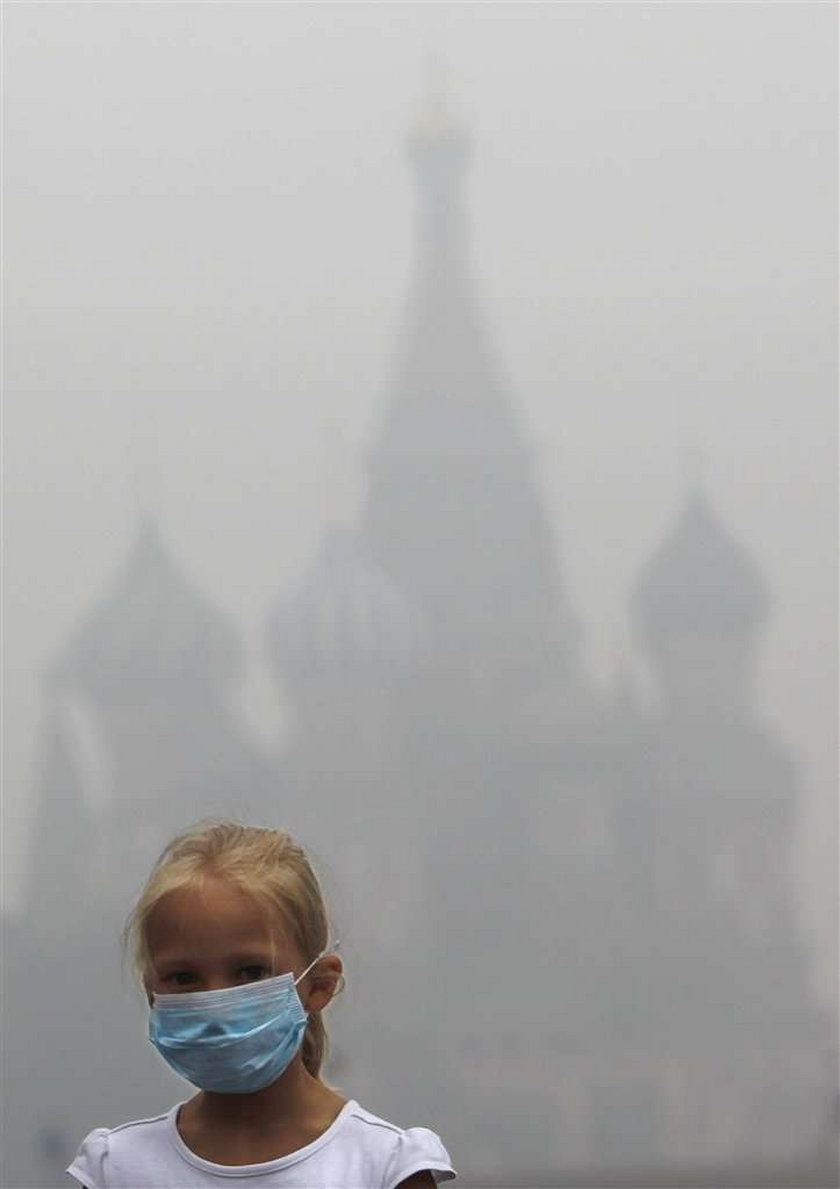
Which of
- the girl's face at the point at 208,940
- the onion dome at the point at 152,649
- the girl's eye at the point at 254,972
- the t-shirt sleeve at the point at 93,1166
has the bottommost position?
the t-shirt sleeve at the point at 93,1166

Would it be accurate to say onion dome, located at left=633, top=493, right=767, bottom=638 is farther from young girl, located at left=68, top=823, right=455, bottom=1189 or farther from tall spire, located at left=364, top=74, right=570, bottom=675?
young girl, located at left=68, top=823, right=455, bottom=1189

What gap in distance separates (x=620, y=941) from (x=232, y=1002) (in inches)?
60.6

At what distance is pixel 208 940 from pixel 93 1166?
0.88 ft

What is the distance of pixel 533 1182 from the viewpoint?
10.6 ft

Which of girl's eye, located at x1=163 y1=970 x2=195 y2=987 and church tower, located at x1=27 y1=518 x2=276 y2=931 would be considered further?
church tower, located at x1=27 y1=518 x2=276 y2=931

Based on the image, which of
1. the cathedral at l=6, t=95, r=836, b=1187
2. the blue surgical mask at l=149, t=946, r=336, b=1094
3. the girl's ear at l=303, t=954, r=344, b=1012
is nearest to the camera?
the blue surgical mask at l=149, t=946, r=336, b=1094

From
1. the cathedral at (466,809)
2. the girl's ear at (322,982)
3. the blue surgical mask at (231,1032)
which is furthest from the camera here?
the cathedral at (466,809)

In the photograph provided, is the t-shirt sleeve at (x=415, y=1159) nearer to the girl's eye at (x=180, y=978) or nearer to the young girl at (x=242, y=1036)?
the young girl at (x=242, y=1036)

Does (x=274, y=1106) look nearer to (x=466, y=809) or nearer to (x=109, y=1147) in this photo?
(x=109, y=1147)

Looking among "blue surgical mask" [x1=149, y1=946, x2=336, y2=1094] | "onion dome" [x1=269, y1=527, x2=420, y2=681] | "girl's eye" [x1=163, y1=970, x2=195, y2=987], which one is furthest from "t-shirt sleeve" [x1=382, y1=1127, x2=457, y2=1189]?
"onion dome" [x1=269, y1=527, x2=420, y2=681]

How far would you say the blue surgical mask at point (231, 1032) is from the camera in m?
1.81

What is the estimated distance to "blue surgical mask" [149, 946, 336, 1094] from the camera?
1811 millimetres

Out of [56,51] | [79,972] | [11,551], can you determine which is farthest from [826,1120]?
[56,51]

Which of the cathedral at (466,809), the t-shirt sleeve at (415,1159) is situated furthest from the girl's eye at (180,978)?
the cathedral at (466,809)
